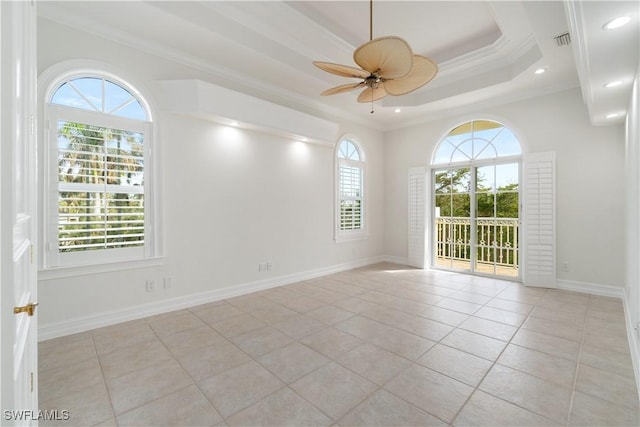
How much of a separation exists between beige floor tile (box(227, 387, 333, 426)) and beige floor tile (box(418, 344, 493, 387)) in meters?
1.03

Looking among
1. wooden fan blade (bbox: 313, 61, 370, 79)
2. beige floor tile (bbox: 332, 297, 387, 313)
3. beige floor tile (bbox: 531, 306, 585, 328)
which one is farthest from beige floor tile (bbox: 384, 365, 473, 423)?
wooden fan blade (bbox: 313, 61, 370, 79)

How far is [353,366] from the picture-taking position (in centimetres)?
228

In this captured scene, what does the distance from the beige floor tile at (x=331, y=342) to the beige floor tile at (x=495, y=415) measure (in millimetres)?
1023

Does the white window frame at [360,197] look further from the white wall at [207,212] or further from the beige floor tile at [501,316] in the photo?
the beige floor tile at [501,316]

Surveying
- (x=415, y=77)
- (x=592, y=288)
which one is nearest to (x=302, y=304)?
(x=415, y=77)

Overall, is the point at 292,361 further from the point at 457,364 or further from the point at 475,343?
the point at 475,343

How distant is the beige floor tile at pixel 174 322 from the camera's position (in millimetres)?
2936

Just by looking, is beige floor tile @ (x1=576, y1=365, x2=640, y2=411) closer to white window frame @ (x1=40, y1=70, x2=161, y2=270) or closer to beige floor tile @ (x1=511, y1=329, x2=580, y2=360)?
beige floor tile @ (x1=511, y1=329, x2=580, y2=360)

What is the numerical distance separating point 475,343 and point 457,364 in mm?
485

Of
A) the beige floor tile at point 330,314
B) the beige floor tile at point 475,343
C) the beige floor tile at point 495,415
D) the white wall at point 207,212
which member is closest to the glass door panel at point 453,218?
the white wall at point 207,212

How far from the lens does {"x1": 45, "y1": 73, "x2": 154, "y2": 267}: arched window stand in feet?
9.06

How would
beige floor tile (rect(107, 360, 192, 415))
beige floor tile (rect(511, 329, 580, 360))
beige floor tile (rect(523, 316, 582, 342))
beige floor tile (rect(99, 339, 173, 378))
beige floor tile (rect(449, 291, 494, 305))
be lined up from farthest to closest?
beige floor tile (rect(449, 291, 494, 305))
beige floor tile (rect(523, 316, 582, 342))
beige floor tile (rect(511, 329, 580, 360))
beige floor tile (rect(99, 339, 173, 378))
beige floor tile (rect(107, 360, 192, 415))

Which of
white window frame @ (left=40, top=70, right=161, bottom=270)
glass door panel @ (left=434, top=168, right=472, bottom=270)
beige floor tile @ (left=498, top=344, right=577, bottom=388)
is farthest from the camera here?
glass door panel @ (left=434, top=168, right=472, bottom=270)

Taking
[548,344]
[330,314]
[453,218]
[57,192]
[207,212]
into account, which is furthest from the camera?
[453,218]
